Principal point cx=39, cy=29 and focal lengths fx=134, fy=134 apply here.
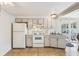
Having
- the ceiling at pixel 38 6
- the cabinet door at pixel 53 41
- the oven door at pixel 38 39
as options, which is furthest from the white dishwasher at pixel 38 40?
the ceiling at pixel 38 6

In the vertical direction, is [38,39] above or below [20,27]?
below

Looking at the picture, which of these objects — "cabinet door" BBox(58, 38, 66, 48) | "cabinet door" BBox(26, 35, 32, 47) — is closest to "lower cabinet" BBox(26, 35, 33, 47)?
"cabinet door" BBox(26, 35, 32, 47)

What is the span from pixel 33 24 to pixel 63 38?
224 cm

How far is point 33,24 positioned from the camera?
8.81 meters

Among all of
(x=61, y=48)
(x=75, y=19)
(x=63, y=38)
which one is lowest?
(x=61, y=48)

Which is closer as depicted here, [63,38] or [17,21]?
[63,38]

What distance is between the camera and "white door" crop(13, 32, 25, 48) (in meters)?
7.96

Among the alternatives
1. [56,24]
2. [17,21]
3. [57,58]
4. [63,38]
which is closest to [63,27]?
[56,24]

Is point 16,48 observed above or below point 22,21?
below

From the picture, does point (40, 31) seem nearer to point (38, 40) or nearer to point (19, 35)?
point (38, 40)

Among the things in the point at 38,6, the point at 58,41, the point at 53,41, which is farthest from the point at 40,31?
the point at 38,6

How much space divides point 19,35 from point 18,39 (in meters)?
0.25

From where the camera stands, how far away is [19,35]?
805 centimetres

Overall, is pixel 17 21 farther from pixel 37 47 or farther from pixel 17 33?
pixel 37 47
